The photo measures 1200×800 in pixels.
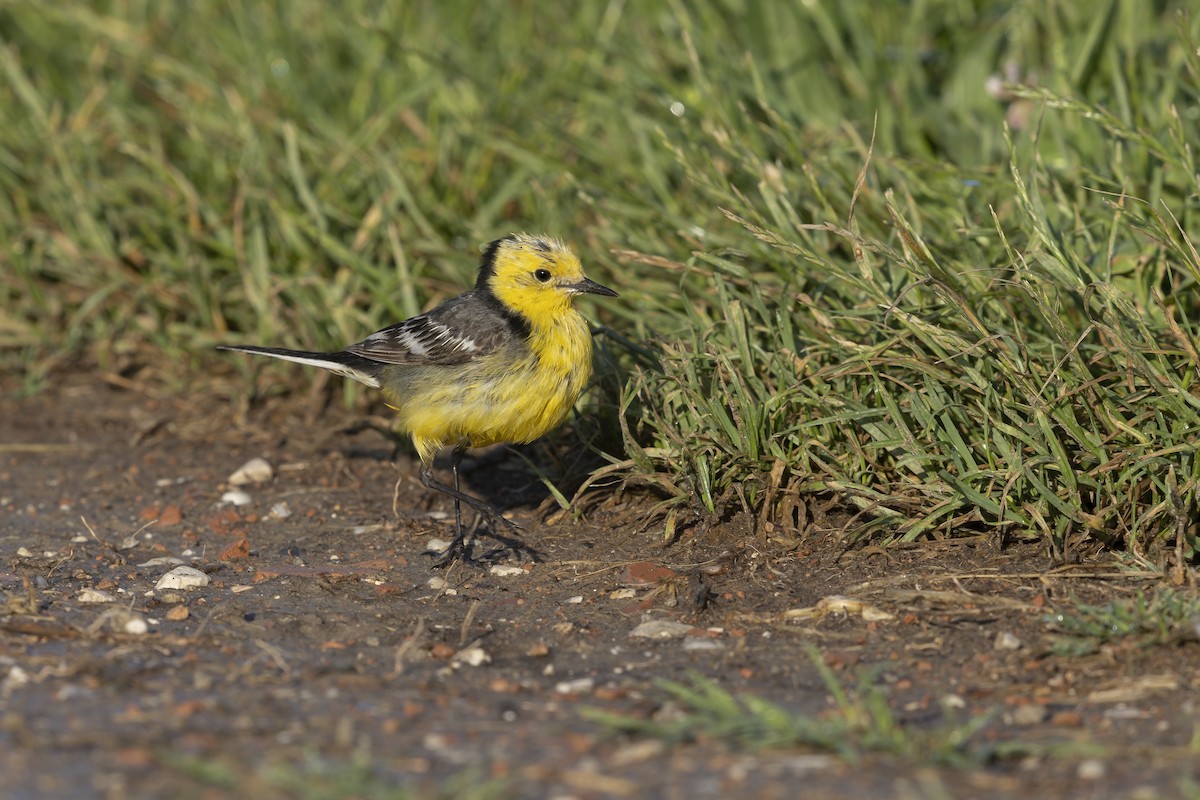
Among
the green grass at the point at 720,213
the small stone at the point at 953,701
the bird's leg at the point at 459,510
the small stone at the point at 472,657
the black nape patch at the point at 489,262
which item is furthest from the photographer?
the black nape patch at the point at 489,262

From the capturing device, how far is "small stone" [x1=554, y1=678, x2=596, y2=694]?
4.16 meters

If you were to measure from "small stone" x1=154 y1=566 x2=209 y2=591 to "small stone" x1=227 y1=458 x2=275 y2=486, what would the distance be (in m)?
1.21

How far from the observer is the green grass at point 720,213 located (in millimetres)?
5086

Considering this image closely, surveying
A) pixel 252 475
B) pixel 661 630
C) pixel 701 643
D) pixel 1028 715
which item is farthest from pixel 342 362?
pixel 1028 715

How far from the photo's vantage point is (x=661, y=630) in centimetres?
469

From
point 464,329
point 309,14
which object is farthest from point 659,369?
point 309,14

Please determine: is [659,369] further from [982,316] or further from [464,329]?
[982,316]

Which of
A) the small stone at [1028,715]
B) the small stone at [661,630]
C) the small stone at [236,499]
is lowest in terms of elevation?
the small stone at [236,499]

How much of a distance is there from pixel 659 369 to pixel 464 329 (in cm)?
80

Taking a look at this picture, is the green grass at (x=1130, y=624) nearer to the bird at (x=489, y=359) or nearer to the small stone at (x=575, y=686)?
the small stone at (x=575, y=686)

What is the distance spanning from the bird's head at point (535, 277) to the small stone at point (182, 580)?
5.28 feet

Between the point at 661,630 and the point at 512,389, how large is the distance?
1289 millimetres

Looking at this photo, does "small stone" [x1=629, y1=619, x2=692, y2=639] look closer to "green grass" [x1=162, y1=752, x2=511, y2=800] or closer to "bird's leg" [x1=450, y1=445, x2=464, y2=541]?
"bird's leg" [x1=450, y1=445, x2=464, y2=541]

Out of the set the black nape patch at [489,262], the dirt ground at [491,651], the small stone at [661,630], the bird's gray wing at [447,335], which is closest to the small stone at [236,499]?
the dirt ground at [491,651]
